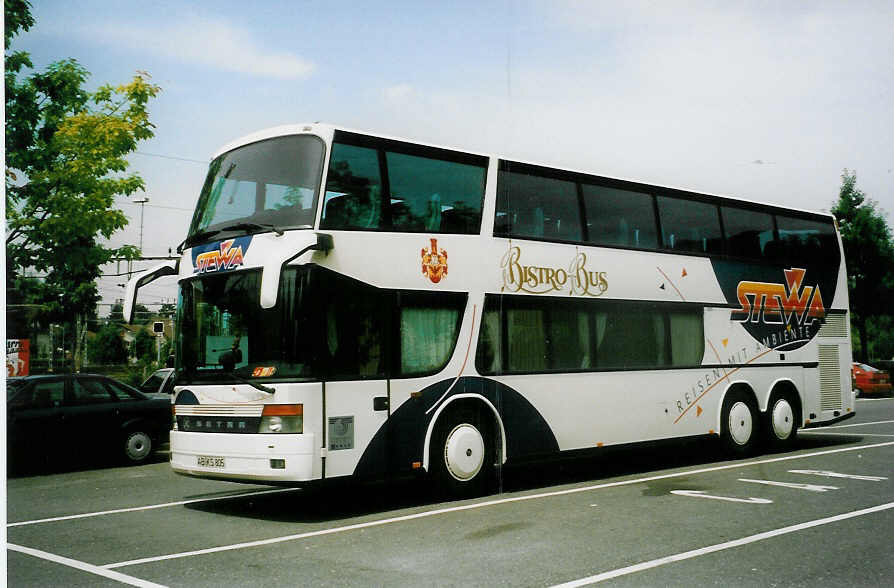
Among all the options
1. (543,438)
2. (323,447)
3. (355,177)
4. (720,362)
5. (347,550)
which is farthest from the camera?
(720,362)

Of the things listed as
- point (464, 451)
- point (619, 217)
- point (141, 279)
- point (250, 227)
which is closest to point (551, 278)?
point (619, 217)

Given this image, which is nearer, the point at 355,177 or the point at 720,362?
the point at 355,177

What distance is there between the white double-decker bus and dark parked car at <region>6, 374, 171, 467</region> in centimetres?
523

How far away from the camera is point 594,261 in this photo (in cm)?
1253

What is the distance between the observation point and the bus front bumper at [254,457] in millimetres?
9164

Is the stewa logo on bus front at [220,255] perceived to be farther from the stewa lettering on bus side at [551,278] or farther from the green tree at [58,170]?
→ the green tree at [58,170]

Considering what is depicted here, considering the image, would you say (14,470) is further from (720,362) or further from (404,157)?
(720,362)

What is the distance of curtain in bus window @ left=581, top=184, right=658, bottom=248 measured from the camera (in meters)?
12.7

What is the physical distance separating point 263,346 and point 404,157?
108 inches

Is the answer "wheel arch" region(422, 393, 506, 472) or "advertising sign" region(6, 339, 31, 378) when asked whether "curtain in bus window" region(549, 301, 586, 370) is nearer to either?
"wheel arch" region(422, 393, 506, 472)

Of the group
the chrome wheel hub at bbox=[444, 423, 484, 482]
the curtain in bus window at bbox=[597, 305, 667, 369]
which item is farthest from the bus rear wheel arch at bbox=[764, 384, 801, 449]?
the chrome wheel hub at bbox=[444, 423, 484, 482]

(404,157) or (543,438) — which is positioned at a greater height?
(404,157)

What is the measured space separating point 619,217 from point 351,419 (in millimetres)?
5400

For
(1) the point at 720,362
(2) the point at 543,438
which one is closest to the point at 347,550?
(2) the point at 543,438
